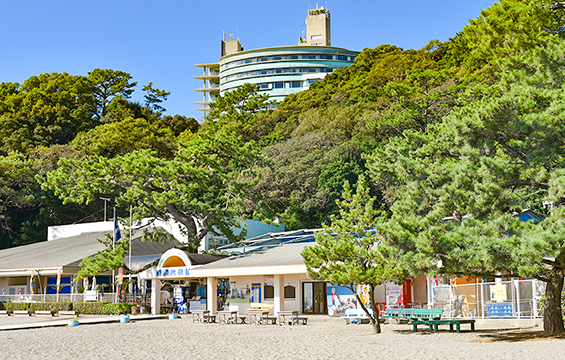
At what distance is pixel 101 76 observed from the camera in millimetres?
69125

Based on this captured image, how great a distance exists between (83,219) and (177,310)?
25.2 m

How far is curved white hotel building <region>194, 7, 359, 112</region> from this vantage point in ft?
334

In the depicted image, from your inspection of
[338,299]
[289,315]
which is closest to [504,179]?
[289,315]

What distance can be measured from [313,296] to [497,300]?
10550 mm

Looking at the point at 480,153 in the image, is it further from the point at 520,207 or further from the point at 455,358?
the point at 455,358

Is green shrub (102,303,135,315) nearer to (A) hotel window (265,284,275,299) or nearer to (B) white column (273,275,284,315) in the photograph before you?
(A) hotel window (265,284,275,299)

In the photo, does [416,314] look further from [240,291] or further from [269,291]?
[240,291]

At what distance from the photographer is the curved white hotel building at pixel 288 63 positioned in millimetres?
101938

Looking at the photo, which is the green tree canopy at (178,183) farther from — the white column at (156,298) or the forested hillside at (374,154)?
the white column at (156,298)

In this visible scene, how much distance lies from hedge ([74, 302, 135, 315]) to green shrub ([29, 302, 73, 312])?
878 mm

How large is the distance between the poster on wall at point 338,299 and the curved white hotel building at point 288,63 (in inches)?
2879

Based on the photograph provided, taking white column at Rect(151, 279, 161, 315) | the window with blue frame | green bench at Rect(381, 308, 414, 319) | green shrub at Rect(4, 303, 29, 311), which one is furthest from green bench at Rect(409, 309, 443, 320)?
the window with blue frame

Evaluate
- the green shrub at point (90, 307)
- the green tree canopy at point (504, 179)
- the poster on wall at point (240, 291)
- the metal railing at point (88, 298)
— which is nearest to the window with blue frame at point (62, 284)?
the metal railing at point (88, 298)

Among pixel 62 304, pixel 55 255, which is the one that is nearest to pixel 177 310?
pixel 62 304
